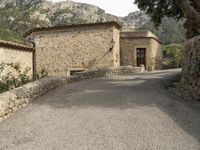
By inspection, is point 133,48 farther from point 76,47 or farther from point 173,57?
point 173,57

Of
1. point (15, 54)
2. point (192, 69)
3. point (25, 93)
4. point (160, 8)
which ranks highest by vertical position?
point (160, 8)

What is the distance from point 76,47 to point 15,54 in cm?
502

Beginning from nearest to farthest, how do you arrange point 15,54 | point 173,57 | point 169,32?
1. point 15,54
2. point 173,57
3. point 169,32

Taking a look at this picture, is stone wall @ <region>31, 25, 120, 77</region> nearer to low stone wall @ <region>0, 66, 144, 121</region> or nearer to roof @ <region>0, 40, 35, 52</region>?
roof @ <region>0, 40, 35, 52</region>

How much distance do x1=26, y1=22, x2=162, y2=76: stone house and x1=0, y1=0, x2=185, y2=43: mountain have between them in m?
40.1

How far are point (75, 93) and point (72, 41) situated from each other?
39.6 feet

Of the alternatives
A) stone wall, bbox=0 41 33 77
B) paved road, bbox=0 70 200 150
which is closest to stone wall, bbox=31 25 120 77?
stone wall, bbox=0 41 33 77

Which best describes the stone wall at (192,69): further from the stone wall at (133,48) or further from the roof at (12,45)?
the stone wall at (133,48)

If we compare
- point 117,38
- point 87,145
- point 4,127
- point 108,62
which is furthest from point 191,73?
point 117,38

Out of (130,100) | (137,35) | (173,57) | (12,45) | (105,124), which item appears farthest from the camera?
(173,57)

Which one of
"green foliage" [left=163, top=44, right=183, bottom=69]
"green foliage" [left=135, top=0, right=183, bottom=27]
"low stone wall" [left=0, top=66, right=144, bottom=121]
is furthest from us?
"green foliage" [left=163, top=44, right=183, bottom=69]

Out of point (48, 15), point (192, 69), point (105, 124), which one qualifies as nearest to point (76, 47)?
point (192, 69)

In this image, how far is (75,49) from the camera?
22469mm

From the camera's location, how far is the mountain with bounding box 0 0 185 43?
66.8 m
